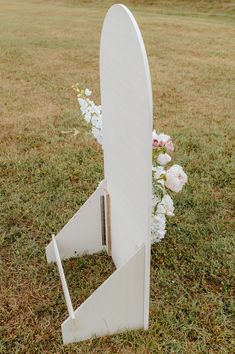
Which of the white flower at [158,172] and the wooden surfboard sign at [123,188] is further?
the white flower at [158,172]

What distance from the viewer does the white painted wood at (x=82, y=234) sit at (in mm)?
2762

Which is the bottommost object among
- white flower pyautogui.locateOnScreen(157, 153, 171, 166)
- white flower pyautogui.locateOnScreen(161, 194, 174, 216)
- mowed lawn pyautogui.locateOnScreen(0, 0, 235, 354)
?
mowed lawn pyautogui.locateOnScreen(0, 0, 235, 354)

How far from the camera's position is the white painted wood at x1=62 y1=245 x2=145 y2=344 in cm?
219

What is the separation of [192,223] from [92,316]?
52.1 inches

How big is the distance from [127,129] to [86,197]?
168cm

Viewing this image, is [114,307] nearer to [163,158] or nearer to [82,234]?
→ [82,234]

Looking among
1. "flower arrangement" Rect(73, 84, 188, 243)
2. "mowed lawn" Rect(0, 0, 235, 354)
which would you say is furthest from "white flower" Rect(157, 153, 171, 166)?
"mowed lawn" Rect(0, 0, 235, 354)

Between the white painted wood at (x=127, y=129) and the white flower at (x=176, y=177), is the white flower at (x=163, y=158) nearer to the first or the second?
the white flower at (x=176, y=177)

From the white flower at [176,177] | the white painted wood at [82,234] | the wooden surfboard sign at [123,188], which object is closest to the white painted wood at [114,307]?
the wooden surfboard sign at [123,188]

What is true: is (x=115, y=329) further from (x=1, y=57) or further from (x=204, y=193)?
(x=1, y=57)

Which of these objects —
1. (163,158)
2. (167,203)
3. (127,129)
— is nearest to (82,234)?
(167,203)

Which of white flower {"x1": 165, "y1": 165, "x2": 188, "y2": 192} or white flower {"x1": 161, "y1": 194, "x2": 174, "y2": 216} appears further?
white flower {"x1": 161, "y1": 194, "x2": 174, "y2": 216}

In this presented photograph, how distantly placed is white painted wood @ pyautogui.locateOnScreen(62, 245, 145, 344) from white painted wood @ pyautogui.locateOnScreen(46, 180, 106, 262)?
65 centimetres

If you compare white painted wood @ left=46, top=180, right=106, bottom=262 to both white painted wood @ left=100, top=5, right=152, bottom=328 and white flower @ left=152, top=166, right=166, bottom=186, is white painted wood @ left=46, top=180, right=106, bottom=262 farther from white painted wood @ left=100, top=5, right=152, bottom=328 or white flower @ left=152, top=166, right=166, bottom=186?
white flower @ left=152, top=166, right=166, bottom=186
